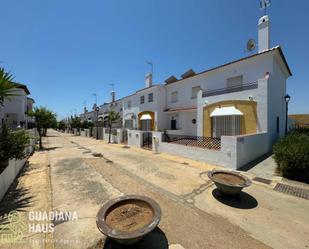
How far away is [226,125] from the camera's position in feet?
42.4

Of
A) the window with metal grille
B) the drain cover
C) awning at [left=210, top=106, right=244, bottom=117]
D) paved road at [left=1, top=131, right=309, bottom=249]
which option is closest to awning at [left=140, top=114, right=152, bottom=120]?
the window with metal grille

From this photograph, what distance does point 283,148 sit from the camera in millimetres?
7758

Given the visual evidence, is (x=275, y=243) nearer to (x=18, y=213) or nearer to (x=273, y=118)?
(x=18, y=213)

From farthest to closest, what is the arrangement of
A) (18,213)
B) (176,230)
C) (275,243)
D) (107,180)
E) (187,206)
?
(107,180) → (187,206) → (18,213) → (176,230) → (275,243)

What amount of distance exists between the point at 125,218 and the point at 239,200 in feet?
14.0

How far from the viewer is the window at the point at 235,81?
1387 cm

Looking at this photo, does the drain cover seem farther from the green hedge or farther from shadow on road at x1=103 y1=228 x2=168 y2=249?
shadow on road at x1=103 y1=228 x2=168 y2=249

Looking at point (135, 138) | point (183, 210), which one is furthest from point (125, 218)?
point (135, 138)

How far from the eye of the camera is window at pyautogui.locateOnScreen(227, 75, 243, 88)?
13.9 metres

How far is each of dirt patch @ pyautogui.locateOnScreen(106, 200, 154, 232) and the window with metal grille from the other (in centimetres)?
→ 1115

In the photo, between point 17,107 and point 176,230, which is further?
point 17,107

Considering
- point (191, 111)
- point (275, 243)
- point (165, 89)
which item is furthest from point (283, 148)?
point (165, 89)

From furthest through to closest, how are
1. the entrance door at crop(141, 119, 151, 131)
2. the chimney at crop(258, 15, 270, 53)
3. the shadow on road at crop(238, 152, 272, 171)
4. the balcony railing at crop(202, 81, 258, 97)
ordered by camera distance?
the entrance door at crop(141, 119, 151, 131), the chimney at crop(258, 15, 270, 53), the balcony railing at crop(202, 81, 258, 97), the shadow on road at crop(238, 152, 272, 171)

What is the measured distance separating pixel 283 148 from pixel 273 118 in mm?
6174
